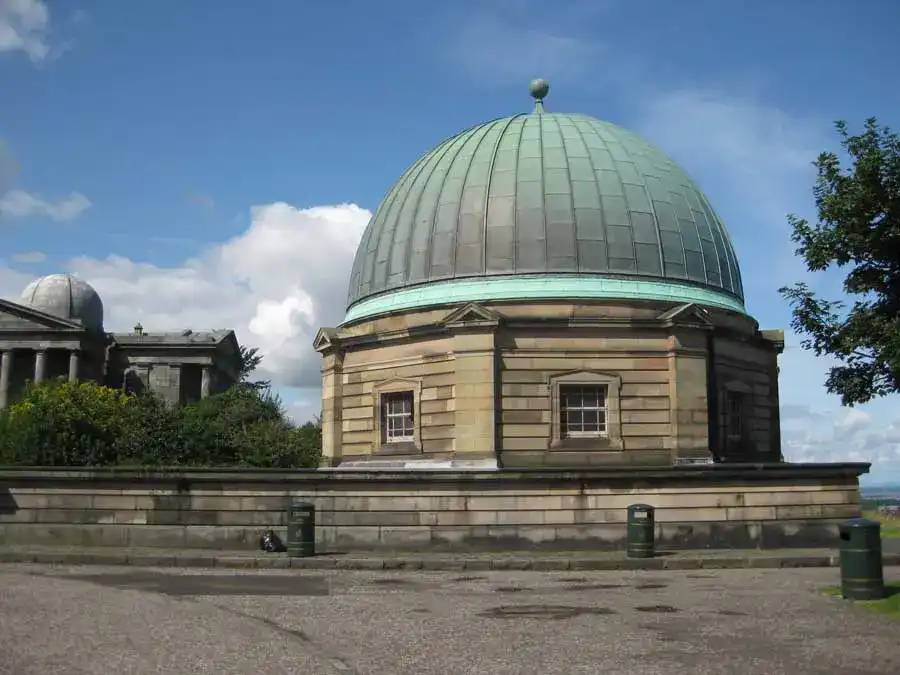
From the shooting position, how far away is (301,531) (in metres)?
22.9

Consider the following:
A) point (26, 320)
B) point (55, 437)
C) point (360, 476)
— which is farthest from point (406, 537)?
point (26, 320)

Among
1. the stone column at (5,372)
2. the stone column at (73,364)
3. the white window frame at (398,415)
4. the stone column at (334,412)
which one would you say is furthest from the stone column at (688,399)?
the stone column at (5,372)

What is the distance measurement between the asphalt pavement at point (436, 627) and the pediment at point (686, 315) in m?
10.8

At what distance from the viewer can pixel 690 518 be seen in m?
24.6

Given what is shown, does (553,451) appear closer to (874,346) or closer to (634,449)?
(634,449)

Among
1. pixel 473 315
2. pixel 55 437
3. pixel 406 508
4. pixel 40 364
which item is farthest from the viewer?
pixel 40 364

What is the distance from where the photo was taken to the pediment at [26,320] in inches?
2778

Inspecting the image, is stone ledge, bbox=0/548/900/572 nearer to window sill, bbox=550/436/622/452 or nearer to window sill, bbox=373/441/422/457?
window sill, bbox=550/436/622/452

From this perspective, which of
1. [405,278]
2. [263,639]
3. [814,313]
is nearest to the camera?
[263,639]

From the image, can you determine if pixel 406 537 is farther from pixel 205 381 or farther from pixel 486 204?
pixel 205 381

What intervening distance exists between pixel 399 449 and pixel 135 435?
46.6 ft

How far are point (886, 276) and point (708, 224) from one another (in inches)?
343

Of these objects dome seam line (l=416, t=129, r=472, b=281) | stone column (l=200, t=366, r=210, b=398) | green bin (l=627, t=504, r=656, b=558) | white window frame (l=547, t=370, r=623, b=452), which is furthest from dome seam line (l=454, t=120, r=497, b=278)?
stone column (l=200, t=366, r=210, b=398)

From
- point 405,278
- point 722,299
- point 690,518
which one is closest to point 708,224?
point 722,299
